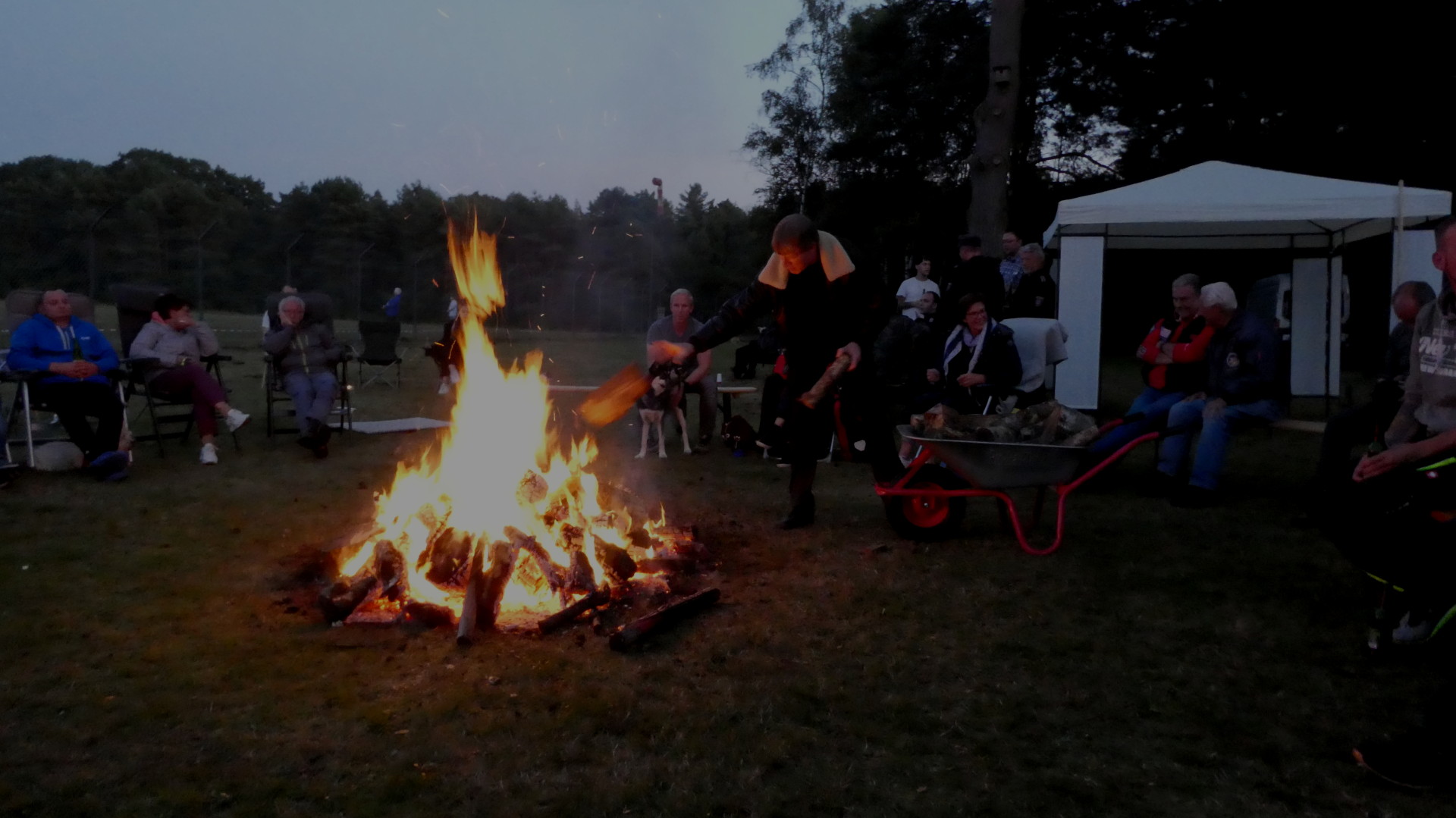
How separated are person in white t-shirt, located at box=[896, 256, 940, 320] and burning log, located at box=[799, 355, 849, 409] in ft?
14.8

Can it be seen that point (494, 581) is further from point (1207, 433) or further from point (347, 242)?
point (347, 242)

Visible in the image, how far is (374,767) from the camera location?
293 cm

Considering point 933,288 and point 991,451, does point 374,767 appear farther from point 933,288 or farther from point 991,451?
point 933,288

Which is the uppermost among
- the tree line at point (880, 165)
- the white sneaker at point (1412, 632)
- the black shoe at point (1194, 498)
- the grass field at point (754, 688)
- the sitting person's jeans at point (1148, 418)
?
the tree line at point (880, 165)

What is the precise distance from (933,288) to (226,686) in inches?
334

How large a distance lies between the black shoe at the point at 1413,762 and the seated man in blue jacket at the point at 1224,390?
13.0 feet

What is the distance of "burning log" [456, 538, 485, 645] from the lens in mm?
4020

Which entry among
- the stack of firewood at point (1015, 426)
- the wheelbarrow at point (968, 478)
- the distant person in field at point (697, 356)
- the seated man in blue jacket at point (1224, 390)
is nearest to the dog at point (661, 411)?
the distant person in field at point (697, 356)

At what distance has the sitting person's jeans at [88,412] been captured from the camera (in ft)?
24.6

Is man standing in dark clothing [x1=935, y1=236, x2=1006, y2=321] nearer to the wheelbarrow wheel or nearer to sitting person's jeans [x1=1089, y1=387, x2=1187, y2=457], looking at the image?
sitting person's jeans [x1=1089, y1=387, x2=1187, y2=457]

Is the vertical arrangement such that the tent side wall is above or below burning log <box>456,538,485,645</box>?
above

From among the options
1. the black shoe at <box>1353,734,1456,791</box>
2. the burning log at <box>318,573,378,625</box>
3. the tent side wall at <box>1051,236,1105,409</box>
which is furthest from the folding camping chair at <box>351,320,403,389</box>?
the black shoe at <box>1353,734,1456,791</box>

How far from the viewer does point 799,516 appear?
609 cm

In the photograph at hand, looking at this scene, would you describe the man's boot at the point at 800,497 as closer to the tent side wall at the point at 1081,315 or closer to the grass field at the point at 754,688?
the grass field at the point at 754,688
